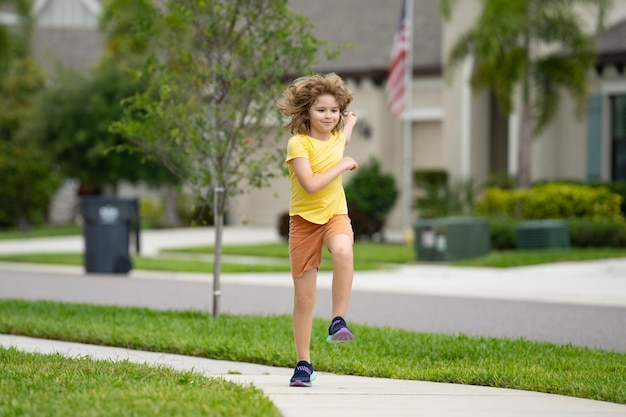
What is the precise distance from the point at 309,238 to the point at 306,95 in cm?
89

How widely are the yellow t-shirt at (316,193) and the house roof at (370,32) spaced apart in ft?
Result: 74.2

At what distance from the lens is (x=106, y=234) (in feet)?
64.1

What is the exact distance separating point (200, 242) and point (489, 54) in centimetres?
863

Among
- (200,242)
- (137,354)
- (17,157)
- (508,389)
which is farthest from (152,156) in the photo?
(17,157)

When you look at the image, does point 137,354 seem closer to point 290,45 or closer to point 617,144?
point 290,45

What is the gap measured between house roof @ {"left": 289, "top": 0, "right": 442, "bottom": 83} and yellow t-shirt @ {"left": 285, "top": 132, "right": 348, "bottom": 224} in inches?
891

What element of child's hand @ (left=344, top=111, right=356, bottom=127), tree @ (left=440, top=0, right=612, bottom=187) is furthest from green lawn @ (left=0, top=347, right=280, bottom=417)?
tree @ (left=440, top=0, right=612, bottom=187)

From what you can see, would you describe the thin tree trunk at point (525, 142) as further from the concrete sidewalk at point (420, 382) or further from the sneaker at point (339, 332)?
the sneaker at point (339, 332)

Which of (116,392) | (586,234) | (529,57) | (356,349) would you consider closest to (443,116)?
(529,57)

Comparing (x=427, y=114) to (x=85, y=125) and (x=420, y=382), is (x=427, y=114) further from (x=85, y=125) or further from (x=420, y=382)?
(x=420, y=382)

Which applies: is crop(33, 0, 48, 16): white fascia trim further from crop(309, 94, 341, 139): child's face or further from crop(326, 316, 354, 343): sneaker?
crop(326, 316, 354, 343): sneaker

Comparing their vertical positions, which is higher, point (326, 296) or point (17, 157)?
point (17, 157)

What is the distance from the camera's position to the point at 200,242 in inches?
1115

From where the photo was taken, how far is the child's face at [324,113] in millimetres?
7277
